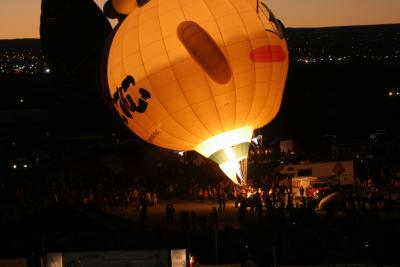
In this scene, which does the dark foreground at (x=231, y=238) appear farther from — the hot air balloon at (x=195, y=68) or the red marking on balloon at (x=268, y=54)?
the red marking on balloon at (x=268, y=54)

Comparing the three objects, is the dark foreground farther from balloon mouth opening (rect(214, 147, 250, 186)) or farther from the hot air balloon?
the hot air balloon

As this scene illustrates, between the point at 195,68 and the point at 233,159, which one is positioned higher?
the point at 195,68

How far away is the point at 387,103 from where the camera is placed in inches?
1784

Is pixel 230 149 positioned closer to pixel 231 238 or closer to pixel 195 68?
pixel 195 68

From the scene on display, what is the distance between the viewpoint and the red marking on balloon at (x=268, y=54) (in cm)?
1190

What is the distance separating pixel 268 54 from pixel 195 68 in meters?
1.50

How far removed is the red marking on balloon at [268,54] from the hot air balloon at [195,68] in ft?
0.06

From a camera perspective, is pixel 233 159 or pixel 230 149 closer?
pixel 230 149

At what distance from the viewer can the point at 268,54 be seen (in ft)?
39.9

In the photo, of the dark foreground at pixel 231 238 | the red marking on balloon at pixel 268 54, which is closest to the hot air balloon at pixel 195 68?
the red marking on balloon at pixel 268 54

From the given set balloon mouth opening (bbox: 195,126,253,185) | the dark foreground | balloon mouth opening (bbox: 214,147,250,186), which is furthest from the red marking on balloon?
the dark foreground

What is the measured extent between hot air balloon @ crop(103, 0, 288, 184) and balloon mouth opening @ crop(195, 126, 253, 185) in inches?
0.9

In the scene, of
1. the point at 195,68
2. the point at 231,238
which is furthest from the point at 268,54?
the point at 231,238

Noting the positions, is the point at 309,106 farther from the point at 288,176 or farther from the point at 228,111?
the point at 228,111
